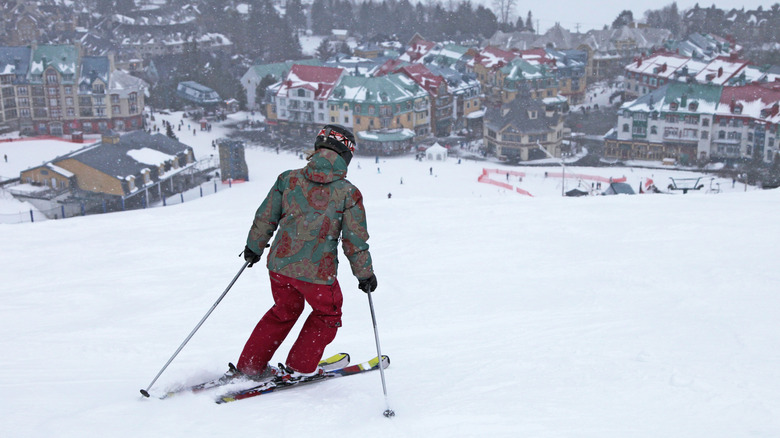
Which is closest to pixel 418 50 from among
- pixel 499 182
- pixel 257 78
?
pixel 257 78

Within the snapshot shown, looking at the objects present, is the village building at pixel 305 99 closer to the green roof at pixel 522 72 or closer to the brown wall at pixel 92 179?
the green roof at pixel 522 72

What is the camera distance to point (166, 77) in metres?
75.4

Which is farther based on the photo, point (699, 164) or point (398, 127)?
point (398, 127)

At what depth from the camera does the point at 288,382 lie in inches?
179

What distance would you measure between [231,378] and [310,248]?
1.02 meters

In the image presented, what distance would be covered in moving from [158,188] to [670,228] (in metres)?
29.9

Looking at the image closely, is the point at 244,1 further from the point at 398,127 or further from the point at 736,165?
the point at 736,165

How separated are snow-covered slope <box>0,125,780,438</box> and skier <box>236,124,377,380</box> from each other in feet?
1.09

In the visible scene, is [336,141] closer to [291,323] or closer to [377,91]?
[291,323]

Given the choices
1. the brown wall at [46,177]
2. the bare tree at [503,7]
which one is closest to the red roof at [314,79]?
the brown wall at [46,177]

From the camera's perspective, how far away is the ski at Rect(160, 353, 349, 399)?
4.41 m

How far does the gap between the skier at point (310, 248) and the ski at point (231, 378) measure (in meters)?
0.07

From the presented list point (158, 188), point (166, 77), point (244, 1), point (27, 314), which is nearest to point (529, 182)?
point (158, 188)

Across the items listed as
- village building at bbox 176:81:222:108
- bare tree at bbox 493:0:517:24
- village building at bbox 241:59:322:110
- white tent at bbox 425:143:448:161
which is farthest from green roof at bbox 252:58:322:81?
bare tree at bbox 493:0:517:24
